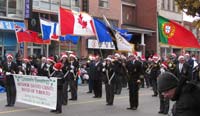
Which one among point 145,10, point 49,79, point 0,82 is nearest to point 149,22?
point 145,10

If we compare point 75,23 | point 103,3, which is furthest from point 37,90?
point 103,3

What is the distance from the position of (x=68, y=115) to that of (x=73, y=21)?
22.2 feet

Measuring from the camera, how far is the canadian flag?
717 inches

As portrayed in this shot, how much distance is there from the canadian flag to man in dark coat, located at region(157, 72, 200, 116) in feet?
47.1

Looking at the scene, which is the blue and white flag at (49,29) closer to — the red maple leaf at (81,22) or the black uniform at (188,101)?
the red maple leaf at (81,22)

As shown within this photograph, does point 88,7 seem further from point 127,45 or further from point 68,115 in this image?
point 68,115

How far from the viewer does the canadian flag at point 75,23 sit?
18219mm

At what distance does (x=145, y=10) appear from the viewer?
50.2 meters

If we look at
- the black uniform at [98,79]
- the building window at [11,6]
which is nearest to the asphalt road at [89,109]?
the black uniform at [98,79]

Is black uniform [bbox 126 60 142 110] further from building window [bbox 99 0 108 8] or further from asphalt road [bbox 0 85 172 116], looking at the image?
building window [bbox 99 0 108 8]

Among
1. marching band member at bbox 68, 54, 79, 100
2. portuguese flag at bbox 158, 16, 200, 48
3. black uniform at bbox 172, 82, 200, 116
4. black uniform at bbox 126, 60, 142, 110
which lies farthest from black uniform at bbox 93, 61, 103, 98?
black uniform at bbox 172, 82, 200, 116

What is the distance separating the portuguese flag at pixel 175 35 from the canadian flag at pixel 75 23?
6.96 m

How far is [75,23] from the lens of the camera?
61.2ft

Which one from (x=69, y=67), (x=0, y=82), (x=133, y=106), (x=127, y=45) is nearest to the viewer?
(x=133, y=106)
